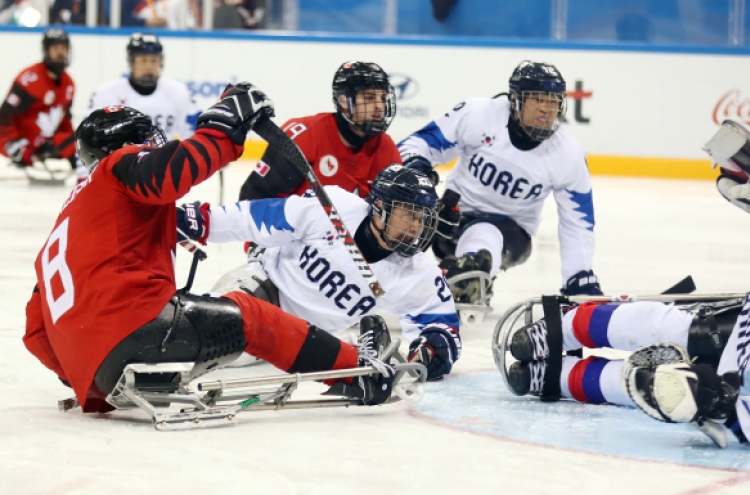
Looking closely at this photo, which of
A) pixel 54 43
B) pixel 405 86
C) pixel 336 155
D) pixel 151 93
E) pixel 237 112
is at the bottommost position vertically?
pixel 336 155

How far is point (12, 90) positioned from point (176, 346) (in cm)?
780

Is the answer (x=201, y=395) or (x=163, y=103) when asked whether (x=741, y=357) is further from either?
(x=163, y=103)

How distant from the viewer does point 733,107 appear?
1114 centimetres

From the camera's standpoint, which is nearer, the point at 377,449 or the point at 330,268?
the point at 377,449

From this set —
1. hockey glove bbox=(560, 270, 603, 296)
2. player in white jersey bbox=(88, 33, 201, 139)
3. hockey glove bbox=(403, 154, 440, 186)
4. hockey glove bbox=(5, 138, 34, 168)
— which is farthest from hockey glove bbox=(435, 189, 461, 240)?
hockey glove bbox=(5, 138, 34, 168)

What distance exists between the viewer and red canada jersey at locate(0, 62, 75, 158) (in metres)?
10.2

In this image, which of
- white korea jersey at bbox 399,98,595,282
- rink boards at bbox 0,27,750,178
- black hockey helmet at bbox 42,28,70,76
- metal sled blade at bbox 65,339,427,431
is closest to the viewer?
metal sled blade at bbox 65,339,427,431

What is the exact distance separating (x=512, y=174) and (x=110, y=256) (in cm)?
273

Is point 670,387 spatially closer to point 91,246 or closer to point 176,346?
point 176,346

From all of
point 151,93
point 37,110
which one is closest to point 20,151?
point 37,110

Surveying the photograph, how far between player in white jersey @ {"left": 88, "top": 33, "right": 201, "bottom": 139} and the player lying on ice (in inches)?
220

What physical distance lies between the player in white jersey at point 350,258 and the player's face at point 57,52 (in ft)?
22.2

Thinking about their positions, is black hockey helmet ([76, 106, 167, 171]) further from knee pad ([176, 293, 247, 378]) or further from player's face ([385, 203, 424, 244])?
player's face ([385, 203, 424, 244])

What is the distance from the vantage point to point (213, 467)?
276 centimetres
